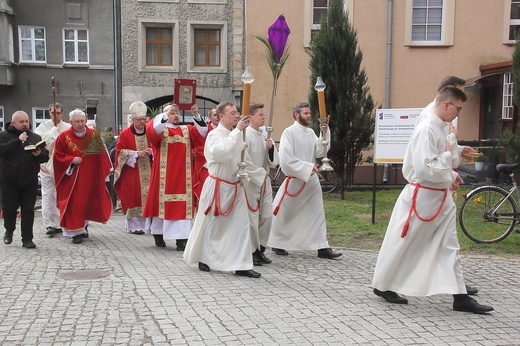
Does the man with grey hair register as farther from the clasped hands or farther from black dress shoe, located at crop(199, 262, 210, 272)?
black dress shoe, located at crop(199, 262, 210, 272)

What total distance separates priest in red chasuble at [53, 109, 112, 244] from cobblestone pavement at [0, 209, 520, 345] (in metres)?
1.35

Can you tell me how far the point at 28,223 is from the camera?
8.64 meters

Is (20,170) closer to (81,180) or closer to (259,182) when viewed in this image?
(81,180)

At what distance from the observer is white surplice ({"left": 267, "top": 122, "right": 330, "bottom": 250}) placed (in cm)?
777

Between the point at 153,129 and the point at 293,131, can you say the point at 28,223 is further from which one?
the point at 293,131

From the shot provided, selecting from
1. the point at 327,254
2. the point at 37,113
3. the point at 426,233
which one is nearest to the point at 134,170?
the point at 327,254

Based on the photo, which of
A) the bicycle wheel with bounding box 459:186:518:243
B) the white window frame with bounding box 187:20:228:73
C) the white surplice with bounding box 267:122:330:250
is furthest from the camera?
the white window frame with bounding box 187:20:228:73

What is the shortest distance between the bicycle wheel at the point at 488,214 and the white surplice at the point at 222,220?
3.68 meters

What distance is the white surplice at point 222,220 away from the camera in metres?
6.67

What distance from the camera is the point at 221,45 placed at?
24.6 meters

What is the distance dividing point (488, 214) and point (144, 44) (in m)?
18.5

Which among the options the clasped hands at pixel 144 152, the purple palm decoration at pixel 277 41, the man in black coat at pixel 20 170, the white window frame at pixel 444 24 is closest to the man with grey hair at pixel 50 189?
the man in black coat at pixel 20 170

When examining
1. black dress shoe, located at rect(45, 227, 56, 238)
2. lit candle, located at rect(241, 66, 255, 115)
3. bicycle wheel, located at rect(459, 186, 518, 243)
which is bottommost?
black dress shoe, located at rect(45, 227, 56, 238)

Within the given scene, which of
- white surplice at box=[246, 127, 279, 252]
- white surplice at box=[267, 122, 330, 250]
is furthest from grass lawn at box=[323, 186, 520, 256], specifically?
white surplice at box=[246, 127, 279, 252]
